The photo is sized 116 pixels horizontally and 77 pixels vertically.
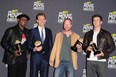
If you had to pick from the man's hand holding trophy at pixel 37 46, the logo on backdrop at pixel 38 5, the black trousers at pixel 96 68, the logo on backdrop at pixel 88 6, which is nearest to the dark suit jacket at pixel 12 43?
the man's hand holding trophy at pixel 37 46

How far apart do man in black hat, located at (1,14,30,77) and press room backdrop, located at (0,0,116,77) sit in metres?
0.53

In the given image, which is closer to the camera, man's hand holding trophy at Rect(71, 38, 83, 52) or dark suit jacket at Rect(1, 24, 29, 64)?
man's hand holding trophy at Rect(71, 38, 83, 52)

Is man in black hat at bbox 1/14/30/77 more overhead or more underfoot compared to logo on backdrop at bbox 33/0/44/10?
more underfoot

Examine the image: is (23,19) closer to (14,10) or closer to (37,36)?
(37,36)

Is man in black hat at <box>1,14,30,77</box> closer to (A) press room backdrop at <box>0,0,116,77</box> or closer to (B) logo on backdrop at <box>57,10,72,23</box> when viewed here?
(A) press room backdrop at <box>0,0,116,77</box>

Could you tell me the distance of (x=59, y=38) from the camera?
308cm

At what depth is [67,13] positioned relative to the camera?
12.1ft

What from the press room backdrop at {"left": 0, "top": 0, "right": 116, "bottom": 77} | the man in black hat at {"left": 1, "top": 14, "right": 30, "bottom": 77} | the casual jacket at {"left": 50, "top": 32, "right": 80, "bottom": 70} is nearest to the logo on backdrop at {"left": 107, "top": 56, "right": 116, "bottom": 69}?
the press room backdrop at {"left": 0, "top": 0, "right": 116, "bottom": 77}

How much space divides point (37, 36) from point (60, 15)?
33.0 inches

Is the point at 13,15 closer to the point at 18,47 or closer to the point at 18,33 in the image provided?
the point at 18,33

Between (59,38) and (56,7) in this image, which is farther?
(56,7)

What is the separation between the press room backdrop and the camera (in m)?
3.60

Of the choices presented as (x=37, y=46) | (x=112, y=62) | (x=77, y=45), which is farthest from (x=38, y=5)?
(x=112, y=62)

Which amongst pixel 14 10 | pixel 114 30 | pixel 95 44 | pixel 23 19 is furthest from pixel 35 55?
pixel 114 30
